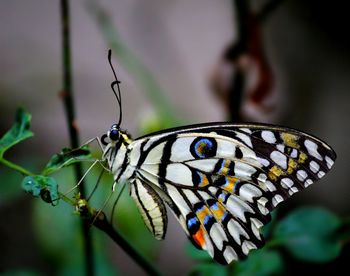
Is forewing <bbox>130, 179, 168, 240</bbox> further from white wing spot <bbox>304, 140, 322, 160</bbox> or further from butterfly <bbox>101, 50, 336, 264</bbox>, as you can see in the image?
white wing spot <bbox>304, 140, 322, 160</bbox>

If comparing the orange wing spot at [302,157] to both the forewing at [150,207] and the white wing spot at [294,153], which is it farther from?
the forewing at [150,207]

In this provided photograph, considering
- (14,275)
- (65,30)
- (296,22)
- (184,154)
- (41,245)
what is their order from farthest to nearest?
(296,22) → (41,245) → (14,275) → (184,154) → (65,30)

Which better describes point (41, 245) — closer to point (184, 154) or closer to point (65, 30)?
point (184, 154)

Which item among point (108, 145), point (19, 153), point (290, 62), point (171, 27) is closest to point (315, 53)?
point (290, 62)

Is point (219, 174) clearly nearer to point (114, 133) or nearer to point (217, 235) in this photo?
point (217, 235)

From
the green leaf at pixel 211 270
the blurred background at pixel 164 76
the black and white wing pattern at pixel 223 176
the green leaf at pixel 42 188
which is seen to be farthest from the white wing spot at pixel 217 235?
the blurred background at pixel 164 76

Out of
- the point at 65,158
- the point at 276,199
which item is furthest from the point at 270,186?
the point at 65,158

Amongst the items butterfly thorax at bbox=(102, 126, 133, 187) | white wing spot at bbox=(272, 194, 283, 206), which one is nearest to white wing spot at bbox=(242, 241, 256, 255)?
white wing spot at bbox=(272, 194, 283, 206)
